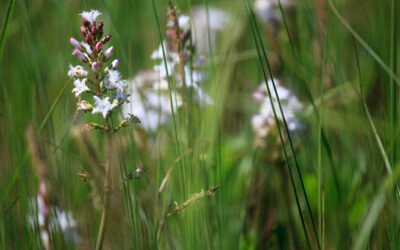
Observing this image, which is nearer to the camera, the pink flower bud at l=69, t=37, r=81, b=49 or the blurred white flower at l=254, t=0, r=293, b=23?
the pink flower bud at l=69, t=37, r=81, b=49

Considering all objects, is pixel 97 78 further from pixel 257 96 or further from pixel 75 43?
pixel 257 96

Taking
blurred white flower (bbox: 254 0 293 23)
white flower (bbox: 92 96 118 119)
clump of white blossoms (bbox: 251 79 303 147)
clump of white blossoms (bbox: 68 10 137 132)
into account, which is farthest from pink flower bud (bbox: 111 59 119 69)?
blurred white flower (bbox: 254 0 293 23)

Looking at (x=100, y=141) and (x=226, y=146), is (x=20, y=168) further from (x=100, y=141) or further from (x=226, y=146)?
(x=226, y=146)

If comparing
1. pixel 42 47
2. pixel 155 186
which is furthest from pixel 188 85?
pixel 42 47

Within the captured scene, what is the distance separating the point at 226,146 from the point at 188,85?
88cm

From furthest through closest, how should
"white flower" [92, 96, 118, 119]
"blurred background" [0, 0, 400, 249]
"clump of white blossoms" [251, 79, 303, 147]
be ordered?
"clump of white blossoms" [251, 79, 303, 147] → "blurred background" [0, 0, 400, 249] → "white flower" [92, 96, 118, 119]

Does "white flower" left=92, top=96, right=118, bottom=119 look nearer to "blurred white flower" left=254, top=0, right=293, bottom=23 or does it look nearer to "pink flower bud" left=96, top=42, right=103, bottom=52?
"pink flower bud" left=96, top=42, right=103, bottom=52

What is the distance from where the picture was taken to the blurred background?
5.72ft

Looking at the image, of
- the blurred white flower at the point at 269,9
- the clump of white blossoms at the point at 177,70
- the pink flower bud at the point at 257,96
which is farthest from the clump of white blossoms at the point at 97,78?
the blurred white flower at the point at 269,9

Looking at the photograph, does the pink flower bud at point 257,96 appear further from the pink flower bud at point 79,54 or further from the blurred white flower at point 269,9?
the blurred white flower at point 269,9

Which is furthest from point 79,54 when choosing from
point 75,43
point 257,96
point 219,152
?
point 257,96

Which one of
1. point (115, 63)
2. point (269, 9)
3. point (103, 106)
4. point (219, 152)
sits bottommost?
point (219, 152)

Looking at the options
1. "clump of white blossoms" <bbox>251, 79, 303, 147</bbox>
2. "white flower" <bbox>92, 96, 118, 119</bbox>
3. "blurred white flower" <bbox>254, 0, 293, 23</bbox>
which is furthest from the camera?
"blurred white flower" <bbox>254, 0, 293, 23</bbox>

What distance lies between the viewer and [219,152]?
6.02ft
